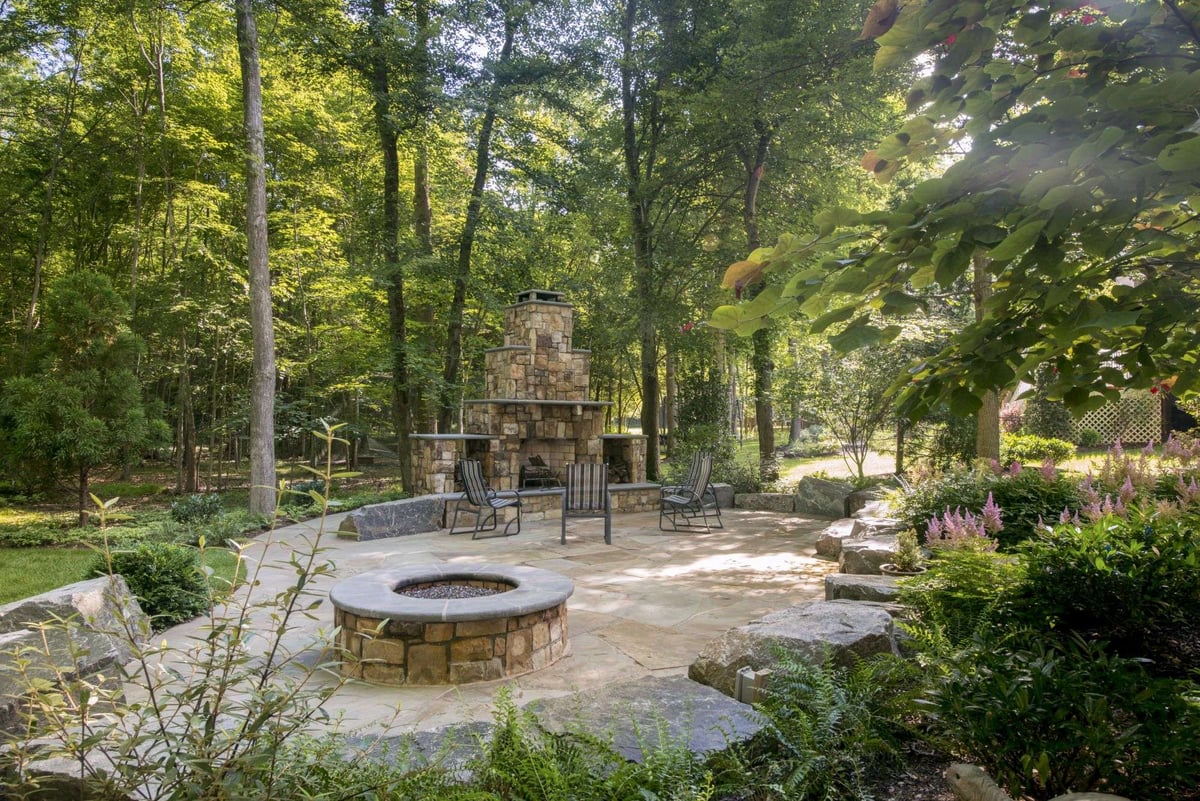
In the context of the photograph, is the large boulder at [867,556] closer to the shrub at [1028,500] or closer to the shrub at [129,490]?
the shrub at [1028,500]

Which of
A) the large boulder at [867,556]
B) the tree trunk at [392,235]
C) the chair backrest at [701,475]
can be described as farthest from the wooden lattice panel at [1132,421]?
the tree trunk at [392,235]

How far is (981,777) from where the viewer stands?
1.69 metres

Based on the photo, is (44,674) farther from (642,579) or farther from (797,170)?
(797,170)

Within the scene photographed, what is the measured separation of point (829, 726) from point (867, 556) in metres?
3.00

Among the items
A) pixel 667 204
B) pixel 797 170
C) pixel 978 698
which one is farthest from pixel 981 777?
pixel 667 204

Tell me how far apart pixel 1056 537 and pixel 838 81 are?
24.5 ft

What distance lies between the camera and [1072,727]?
161 cm

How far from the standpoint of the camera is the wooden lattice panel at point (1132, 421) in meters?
15.7

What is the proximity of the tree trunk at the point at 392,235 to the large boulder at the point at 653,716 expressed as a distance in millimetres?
8913

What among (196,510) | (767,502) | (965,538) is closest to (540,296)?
(767,502)

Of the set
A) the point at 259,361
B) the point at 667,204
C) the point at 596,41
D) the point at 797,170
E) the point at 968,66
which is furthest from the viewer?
the point at 667,204

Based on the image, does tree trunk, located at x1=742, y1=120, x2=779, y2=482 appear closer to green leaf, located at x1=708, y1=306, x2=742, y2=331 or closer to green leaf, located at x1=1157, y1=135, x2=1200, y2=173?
green leaf, located at x1=708, y1=306, x2=742, y2=331

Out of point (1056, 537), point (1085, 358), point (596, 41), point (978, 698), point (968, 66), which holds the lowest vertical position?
point (978, 698)

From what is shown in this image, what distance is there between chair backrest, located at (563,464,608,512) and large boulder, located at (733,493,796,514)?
11.2 feet
